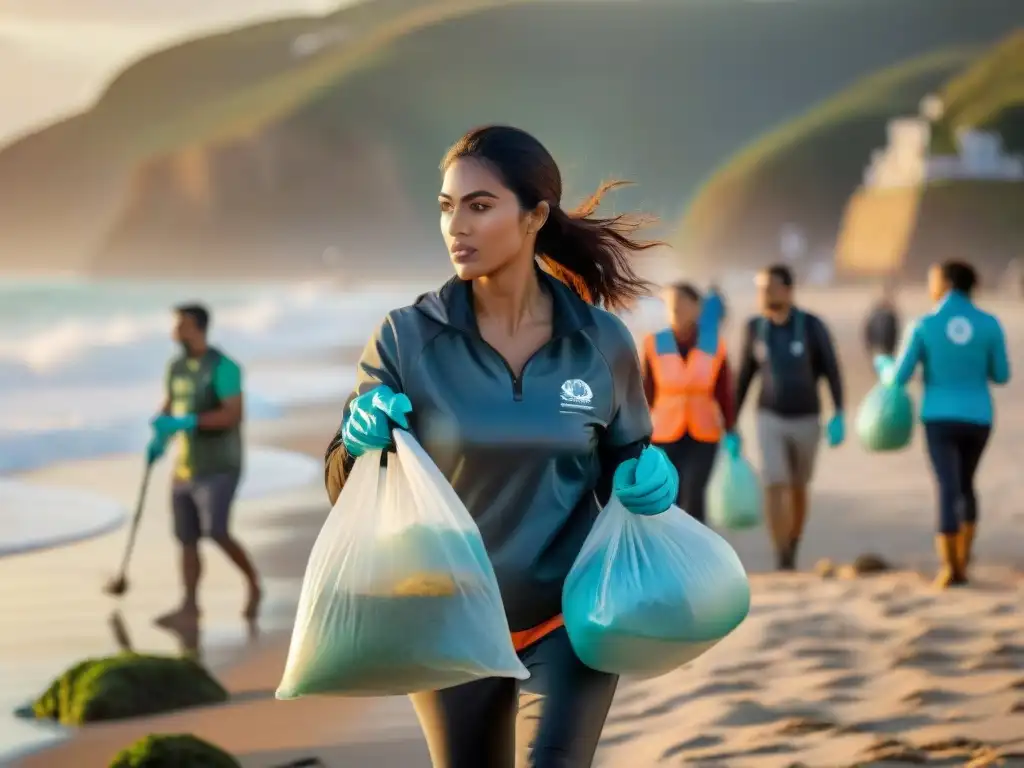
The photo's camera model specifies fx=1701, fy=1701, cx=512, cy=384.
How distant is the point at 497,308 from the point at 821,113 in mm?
124796

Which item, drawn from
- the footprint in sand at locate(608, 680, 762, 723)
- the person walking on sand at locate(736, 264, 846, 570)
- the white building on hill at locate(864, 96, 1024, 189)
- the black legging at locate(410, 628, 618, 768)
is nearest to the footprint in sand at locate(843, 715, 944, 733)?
the footprint in sand at locate(608, 680, 762, 723)

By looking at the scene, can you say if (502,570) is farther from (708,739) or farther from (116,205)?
(116,205)

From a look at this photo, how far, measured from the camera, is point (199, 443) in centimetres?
784

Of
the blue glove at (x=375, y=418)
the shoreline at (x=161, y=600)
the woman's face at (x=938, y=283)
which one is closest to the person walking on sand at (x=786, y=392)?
the woman's face at (x=938, y=283)

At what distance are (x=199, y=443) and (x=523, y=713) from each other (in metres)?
5.00

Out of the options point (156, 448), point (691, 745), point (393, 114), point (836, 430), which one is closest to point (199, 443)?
point (156, 448)

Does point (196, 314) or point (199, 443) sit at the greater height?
point (196, 314)

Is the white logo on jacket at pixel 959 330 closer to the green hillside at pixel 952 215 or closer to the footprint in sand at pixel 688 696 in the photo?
the footprint in sand at pixel 688 696

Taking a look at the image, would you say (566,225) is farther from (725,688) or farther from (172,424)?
(172,424)

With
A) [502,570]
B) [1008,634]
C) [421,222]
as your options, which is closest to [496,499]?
[502,570]

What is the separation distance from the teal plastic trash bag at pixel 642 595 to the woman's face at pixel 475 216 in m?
0.50

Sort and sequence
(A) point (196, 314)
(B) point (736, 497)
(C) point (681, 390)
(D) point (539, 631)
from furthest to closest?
(B) point (736, 497)
(C) point (681, 390)
(A) point (196, 314)
(D) point (539, 631)

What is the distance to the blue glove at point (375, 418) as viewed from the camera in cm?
294

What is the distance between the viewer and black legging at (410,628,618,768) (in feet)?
9.96
